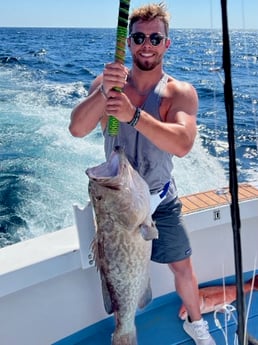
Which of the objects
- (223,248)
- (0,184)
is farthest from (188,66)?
(223,248)

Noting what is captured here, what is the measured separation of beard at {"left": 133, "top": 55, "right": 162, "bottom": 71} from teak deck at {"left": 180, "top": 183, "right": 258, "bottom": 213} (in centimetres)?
86

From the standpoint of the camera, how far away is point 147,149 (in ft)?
5.96

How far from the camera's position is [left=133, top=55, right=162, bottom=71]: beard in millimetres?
1762

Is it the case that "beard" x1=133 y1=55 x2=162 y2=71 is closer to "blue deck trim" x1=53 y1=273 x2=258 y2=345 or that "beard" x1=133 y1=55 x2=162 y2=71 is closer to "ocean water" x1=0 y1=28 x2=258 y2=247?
"ocean water" x1=0 y1=28 x2=258 y2=247

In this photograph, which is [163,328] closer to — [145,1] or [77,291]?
[77,291]

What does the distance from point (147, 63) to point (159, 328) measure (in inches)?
51.7

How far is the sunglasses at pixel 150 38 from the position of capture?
1692 mm

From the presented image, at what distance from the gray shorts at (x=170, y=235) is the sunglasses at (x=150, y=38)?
679mm

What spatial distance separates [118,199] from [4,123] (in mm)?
6127

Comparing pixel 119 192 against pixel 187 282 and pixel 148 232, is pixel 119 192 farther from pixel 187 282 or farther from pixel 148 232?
pixel 187 282

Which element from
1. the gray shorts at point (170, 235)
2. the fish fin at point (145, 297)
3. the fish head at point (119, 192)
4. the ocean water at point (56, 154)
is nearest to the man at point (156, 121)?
the gray shorts at point (170, 235)

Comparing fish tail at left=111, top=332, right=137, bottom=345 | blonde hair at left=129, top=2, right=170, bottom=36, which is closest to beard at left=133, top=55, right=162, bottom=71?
blonde hair at left=129, top=2, right=170, bottom=36

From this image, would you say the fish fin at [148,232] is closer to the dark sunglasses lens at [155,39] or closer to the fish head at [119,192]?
the fish head at [119,192]

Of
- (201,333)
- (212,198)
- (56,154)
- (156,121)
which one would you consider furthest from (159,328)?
(56,154)
